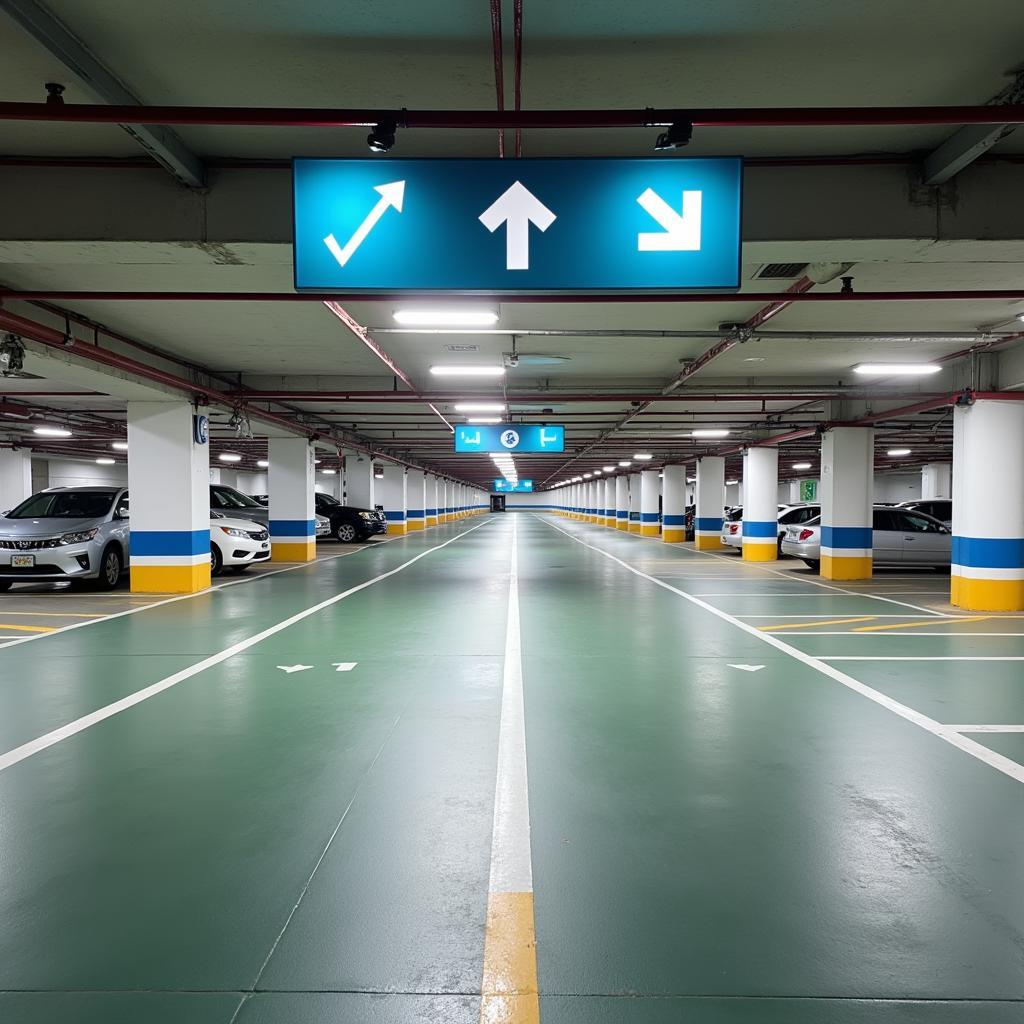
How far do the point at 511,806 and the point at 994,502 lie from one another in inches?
383

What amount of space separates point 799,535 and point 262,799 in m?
15.0

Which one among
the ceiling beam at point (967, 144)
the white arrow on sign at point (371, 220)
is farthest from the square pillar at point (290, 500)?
the ceiling beam at point (967, 144)

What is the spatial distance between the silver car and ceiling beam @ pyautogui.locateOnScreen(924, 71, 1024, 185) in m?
11.9

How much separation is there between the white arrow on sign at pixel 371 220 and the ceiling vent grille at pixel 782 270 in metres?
3.90

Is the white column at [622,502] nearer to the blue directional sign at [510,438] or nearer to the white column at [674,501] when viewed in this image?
the white column at [674,501]

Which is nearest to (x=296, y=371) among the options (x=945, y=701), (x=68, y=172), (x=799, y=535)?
(x=68, y=172)

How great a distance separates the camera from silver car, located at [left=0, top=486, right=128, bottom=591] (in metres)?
10.4

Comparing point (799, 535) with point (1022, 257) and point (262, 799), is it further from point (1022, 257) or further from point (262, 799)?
point (262, 799)

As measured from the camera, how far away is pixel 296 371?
12055mm

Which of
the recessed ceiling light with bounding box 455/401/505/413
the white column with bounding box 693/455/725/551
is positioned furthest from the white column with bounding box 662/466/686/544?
the recessed ceiling light with bounding box 455/401/505/413

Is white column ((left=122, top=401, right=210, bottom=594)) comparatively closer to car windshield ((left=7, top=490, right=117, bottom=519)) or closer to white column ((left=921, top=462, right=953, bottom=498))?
car windshield ((left=7, top=490, right=117, bottom=519))

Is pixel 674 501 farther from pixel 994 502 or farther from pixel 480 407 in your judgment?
pixel 994 502

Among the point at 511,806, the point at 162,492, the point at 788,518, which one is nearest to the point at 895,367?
the point at 788,518

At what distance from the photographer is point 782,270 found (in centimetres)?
639
